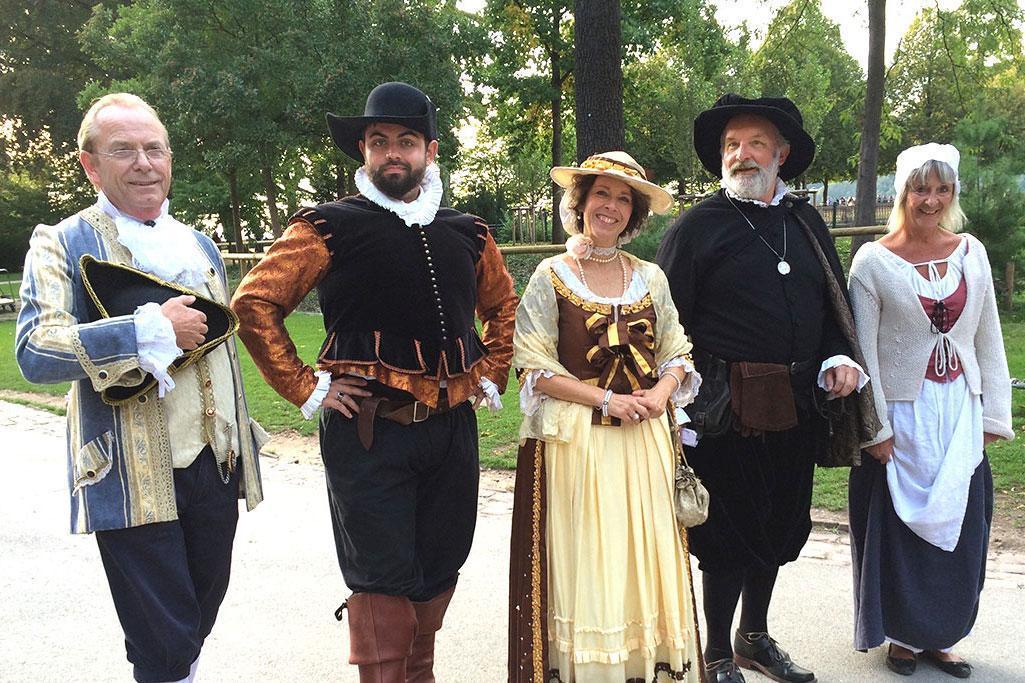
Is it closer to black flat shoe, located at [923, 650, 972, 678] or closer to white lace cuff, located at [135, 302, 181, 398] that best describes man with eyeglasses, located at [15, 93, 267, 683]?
white lace cuff, located at [135, 302, 181, 398]

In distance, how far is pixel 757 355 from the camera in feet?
8.93

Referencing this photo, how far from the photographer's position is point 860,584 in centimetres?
296

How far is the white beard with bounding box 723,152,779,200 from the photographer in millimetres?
2766

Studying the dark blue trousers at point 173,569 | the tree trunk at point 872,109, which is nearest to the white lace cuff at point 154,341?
the dark blue trousers at point 173,569

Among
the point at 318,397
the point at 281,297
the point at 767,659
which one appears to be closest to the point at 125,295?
the point at 281,297

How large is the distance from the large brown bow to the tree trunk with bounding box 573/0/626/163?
3549 millimetres

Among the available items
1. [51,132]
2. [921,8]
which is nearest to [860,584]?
[921,8]

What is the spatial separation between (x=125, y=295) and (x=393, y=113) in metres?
0.93

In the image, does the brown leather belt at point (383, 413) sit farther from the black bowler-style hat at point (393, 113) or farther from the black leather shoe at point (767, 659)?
the black leather shoe at point (767, 659)

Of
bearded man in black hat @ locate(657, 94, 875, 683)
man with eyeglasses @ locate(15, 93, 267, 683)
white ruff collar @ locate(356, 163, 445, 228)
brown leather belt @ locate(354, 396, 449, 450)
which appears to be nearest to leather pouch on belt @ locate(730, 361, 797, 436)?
bearded man in black hat @ locate(657, 94, 875, 683)

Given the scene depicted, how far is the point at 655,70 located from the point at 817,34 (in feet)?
46.1

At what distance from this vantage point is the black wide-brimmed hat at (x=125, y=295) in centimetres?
197

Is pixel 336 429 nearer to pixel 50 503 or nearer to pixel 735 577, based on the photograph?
pixel 735 577

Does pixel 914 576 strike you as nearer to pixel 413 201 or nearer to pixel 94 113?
pixel 413 201
